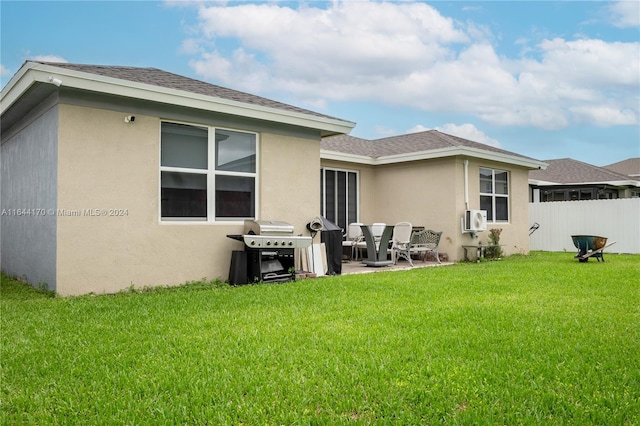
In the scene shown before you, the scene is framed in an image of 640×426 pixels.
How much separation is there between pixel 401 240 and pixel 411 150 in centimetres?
311

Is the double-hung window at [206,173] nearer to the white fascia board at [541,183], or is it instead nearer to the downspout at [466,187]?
the downspout at [466,187]

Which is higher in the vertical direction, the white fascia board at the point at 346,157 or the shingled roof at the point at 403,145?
the shingled roof at the point at 403,145

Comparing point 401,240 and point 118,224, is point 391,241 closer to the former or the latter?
point 401,240

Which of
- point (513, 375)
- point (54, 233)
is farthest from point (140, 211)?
point (513, 375)

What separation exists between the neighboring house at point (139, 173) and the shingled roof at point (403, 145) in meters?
4.18

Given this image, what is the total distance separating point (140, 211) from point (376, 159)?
801 centimetres

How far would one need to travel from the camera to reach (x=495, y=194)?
1444 cm

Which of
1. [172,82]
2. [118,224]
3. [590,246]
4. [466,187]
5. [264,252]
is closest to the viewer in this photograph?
[118,224]

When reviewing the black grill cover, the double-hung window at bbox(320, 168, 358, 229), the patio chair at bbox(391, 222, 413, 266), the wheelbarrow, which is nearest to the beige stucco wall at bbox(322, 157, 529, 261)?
the double-hung window at bbox(320, 168, 358, 229)

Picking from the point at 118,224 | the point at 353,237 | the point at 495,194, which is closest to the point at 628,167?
the point at 495,194

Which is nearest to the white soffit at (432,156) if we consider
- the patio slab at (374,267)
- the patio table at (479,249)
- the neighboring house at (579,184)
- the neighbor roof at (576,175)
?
the patio table at (479,249)

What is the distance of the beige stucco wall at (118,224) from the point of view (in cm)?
706

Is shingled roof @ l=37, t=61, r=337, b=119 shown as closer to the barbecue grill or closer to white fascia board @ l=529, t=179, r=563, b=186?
the barbecue grill

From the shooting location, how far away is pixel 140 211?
7.70m
